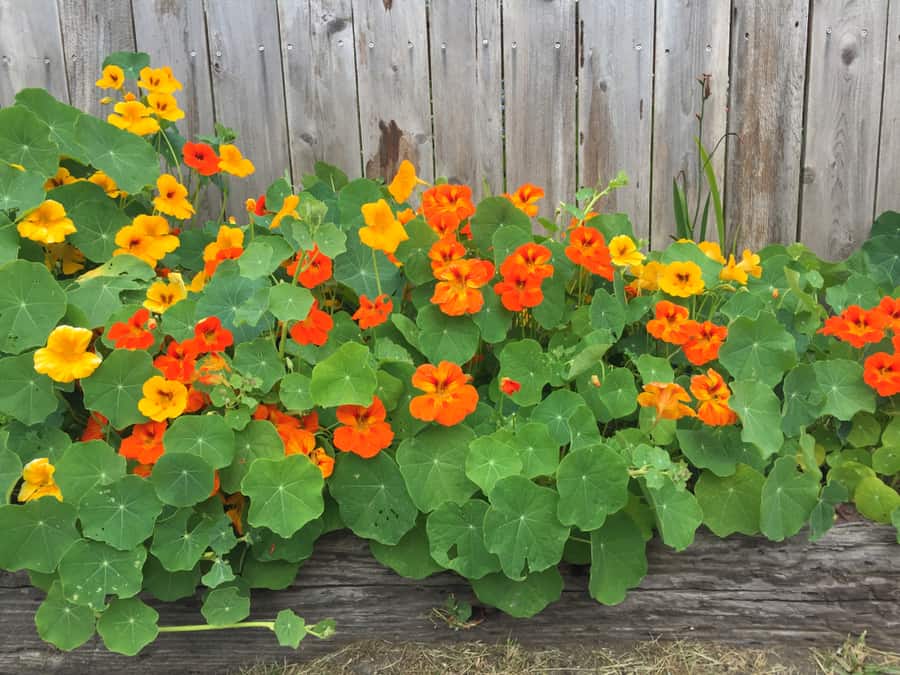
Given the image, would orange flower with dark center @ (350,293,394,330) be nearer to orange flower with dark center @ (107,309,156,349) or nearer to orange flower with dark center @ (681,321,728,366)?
orange flower with dark center @ (107,309,156,349)

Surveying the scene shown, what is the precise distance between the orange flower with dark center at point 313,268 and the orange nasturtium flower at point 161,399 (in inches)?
14.7

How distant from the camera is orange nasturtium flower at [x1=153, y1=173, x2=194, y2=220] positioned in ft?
6.60

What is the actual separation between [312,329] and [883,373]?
1.32m

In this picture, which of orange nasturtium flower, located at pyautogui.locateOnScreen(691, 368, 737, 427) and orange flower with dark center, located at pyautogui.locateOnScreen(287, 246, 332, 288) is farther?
orange flower with dark center, located at pyautogui.locateOnScreen(287, 246, 332, 288)

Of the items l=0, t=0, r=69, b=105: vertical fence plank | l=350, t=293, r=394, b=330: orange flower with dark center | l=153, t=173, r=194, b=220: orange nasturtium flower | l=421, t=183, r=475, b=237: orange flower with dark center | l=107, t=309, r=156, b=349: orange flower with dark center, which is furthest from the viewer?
l=0, t=0, r=69, b=105: vertical fence plank

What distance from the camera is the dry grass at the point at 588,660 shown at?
68.9 inches

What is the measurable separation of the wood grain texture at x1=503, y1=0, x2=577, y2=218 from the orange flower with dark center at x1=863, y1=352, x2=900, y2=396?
3.55 ft

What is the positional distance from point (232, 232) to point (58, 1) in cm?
109

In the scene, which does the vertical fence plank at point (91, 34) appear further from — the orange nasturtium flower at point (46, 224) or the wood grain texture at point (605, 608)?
the wood grain texture at point (605, 608)

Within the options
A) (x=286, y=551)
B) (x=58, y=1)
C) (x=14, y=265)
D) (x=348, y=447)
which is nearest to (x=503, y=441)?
(x=348, y=447)

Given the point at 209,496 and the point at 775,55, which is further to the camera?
the point at 775,55

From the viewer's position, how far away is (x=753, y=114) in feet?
8.06

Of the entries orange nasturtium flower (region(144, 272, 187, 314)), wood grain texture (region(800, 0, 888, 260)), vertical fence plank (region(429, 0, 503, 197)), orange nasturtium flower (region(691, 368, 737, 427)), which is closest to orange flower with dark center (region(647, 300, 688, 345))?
orange nasturtium flower (region(691, 368, 737, 427))

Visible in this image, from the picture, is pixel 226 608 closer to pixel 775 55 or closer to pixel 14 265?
pixel 14 265
